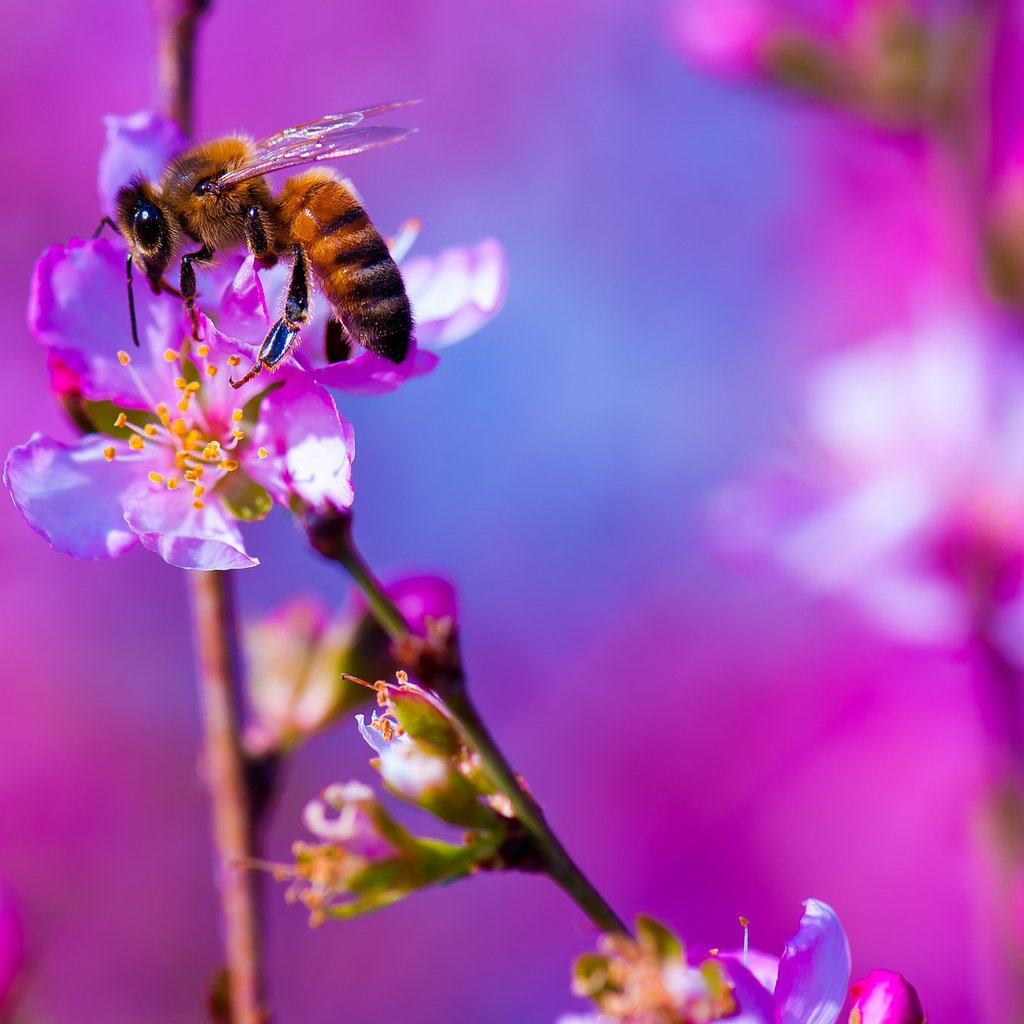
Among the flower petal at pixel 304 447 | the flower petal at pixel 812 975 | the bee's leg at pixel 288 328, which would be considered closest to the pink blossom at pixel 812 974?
the flower petal at pixel 812 975

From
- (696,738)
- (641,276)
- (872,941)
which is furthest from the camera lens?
(641,276)

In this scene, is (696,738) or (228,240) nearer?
(228,240)

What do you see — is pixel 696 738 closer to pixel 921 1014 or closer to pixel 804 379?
pixel 804 379

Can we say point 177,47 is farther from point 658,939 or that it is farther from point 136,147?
point 658,939

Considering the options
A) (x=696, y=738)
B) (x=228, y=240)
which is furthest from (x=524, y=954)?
(x=228, y=240)

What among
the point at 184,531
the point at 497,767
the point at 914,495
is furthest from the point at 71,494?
the point at 914,495
